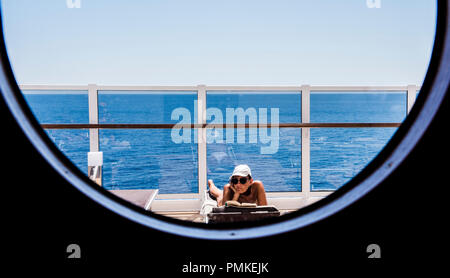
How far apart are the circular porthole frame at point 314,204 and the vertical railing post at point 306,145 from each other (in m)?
3.56

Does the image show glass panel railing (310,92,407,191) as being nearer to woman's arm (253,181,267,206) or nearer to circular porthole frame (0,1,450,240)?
woman's arm (253,181,267,206)

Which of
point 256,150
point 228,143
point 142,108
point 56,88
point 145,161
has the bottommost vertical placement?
point 145,161

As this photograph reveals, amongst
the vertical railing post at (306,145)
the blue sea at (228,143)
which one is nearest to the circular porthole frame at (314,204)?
the vertical railing post at (306,145)

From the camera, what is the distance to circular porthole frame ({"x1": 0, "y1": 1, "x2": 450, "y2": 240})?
2.51ft

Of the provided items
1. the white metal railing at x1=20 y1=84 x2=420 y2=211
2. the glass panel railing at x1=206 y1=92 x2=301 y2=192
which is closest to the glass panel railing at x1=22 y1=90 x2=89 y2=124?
the glass panel railing at x1=206 y1=92 x2=301 y2=192

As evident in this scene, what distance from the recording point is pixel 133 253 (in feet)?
2.60

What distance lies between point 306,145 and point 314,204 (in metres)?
3.64

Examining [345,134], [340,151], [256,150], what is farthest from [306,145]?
[345,134]

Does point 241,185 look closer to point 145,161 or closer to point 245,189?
point 245,189

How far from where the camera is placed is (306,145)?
4.36 meters

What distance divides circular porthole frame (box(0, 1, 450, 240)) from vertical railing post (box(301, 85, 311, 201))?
3.56 m

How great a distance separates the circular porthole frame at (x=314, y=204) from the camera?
2.51ft
